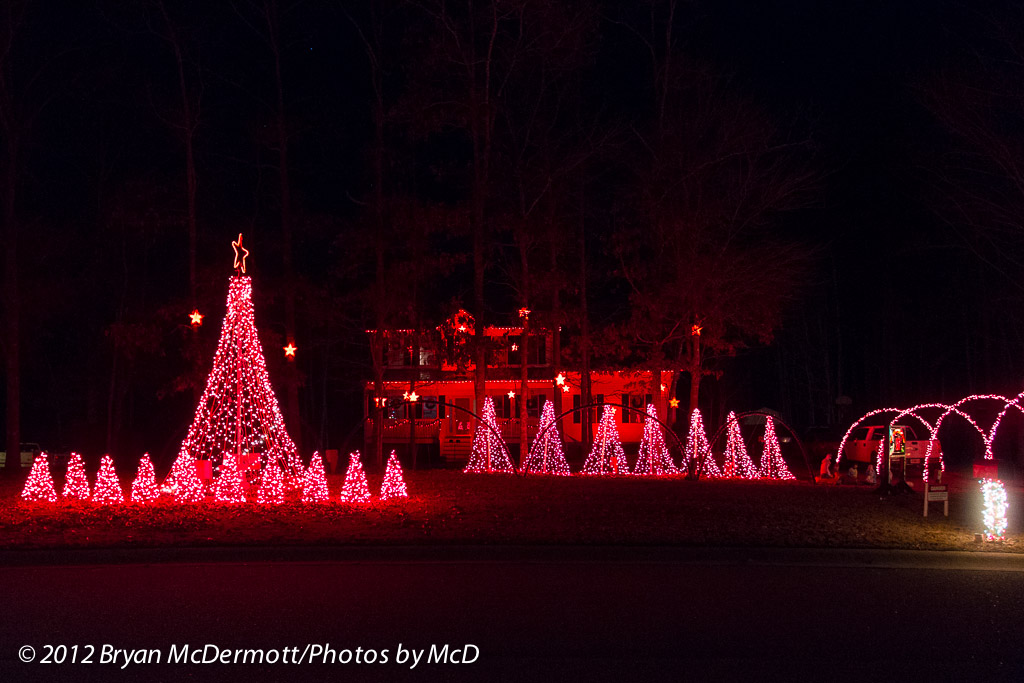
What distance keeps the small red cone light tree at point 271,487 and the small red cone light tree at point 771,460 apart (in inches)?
531

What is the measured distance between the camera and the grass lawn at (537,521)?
42.5 ft

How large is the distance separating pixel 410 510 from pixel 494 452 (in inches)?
409

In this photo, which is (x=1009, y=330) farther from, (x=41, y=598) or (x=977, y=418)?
(x=41, y=598)

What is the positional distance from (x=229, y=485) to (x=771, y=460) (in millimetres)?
15156

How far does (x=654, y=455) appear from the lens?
27.3 meters

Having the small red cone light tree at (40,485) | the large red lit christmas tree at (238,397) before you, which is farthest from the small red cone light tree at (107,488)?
the large red lit christmas tree at (238,397)

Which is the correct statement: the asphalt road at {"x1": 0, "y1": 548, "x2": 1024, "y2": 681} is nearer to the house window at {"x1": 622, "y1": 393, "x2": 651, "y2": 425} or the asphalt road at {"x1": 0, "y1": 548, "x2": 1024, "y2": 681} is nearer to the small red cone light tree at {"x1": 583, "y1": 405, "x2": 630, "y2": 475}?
the small red cone light tree at {"x1": 583, "y1": 405, "x2": 630, "y2": 475}

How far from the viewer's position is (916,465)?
27969mm

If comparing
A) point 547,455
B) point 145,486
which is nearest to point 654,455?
point 547,455

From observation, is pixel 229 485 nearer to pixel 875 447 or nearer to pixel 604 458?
pixel 604 458

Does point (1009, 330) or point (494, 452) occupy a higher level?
point (1009, 330)

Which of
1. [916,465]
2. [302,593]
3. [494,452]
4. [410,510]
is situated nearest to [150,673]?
[302,593]

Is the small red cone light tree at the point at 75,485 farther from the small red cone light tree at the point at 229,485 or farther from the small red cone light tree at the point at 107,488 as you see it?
the small red cone light tree at the point at 229,485

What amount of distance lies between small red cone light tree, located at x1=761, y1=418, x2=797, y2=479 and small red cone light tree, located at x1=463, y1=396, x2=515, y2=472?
268 inches
